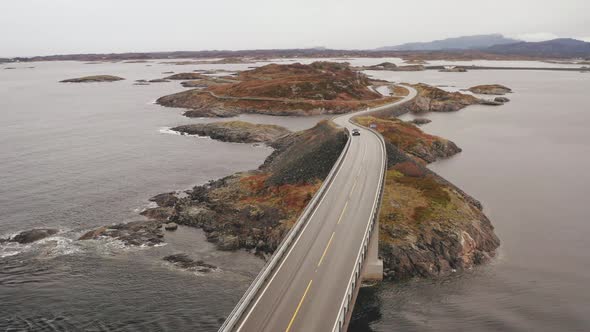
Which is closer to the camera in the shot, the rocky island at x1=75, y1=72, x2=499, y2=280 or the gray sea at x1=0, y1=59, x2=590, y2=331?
the gray sea at x1=0, y1=59, x2=590, y2=331

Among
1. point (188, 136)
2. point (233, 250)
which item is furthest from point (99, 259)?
point (188, 136)

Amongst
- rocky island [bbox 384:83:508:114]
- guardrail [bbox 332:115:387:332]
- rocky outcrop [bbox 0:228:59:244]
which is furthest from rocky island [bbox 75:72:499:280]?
rocky island [bbox 384:83:508:114]

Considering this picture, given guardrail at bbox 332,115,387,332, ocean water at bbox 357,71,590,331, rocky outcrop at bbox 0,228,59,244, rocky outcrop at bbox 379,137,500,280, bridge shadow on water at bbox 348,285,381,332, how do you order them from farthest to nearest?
rocky outcrop at bbox 0,228,59,244, rocky outcrop at bbox 379,137,500,280, ocean water at bbox 357,71,590,331, bridge shadow on water at bbox 348,285,381,332, guardrail at bbox 332,115,387,332

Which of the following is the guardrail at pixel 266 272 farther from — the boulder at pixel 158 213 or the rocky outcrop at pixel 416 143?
the rocky outcrop at pixel 416 143

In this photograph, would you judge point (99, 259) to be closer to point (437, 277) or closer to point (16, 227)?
point (16, 227)

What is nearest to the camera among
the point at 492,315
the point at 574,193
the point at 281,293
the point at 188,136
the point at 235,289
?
the point at 281,293

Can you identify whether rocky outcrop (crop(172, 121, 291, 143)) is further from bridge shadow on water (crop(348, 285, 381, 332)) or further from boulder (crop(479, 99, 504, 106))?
boulder (crop(479, 99, 504, 106))

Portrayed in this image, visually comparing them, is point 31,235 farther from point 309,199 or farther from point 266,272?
point 266,272
